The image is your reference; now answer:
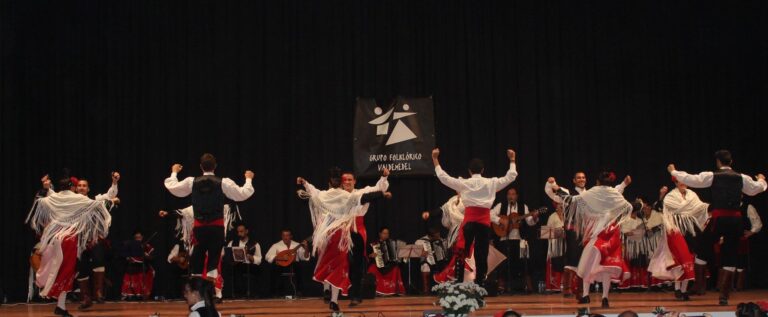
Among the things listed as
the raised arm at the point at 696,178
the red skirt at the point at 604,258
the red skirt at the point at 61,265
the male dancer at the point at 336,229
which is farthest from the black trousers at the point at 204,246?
the raised arm at the point at 696,178

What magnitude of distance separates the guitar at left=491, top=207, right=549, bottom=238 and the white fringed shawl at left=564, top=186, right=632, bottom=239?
274 cm

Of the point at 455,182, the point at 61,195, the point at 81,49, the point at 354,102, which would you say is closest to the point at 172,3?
the point at 81,49

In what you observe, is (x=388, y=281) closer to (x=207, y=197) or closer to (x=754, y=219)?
(x=207, y=197)

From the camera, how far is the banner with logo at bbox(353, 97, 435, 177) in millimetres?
14078

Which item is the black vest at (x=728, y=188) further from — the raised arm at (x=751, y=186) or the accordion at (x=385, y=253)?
the accordion at (x=385, y=253)

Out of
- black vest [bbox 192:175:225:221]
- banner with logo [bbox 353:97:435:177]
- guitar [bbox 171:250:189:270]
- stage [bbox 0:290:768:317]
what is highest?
banner with logo [bbox 353:97:435:177]

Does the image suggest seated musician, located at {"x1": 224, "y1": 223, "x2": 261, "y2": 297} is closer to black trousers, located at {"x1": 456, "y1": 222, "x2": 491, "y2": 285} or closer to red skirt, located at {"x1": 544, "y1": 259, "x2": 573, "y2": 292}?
black trousers, located at {"x1": 456, "y1": 222, "x2": 491, "y2": 285}

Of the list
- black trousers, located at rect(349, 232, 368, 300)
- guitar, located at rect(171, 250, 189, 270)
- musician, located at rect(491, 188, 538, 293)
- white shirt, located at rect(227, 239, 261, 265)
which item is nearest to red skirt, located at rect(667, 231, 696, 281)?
musician, located at rect(491, 188, 538, 293)

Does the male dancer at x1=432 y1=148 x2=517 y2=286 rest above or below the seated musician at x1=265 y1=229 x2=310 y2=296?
above

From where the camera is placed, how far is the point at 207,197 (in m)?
9.28

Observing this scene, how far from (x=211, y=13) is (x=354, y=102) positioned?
8.98 ft

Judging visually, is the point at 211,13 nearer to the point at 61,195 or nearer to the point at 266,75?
the point at 266,75

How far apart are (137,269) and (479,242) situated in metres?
5.89

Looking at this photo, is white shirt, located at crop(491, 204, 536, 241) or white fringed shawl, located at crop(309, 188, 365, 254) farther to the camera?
white shirt, located at crop(491, 204, 536, 241)
